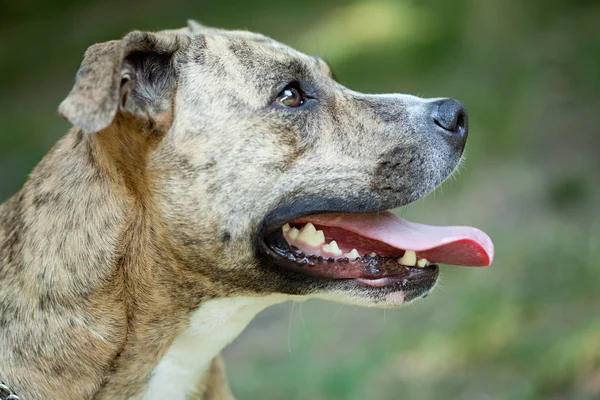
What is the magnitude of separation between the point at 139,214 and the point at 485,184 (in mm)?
4716

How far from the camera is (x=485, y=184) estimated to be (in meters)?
7.18

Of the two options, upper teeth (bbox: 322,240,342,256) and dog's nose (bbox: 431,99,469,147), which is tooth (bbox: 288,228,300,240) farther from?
dog's nose (bbox: 431,99,469,147)

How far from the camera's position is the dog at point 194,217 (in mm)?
2938

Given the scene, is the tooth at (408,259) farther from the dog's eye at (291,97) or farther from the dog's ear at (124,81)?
the dog's ear at (124,81)

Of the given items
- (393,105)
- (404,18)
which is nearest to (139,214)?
(393,105)

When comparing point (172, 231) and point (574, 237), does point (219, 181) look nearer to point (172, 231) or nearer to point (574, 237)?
point (172, 231)

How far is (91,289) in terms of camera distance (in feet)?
9.59

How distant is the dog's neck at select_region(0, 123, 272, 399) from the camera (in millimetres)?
2926

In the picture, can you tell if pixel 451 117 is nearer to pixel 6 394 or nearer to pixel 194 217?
pixel 194 217

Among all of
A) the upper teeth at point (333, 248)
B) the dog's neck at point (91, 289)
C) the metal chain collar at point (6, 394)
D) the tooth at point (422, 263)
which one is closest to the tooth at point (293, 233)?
the upper teeth at point (333, 248)

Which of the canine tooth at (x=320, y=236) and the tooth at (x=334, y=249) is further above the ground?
the canine tooth at (x=320, y=236)

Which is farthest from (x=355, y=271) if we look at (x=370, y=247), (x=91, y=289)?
(x=91, y=289)

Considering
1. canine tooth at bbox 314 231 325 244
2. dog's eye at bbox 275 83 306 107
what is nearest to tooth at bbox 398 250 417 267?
canine tooth at bbox 314 231 325 244

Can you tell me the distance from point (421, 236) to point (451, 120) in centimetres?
46
